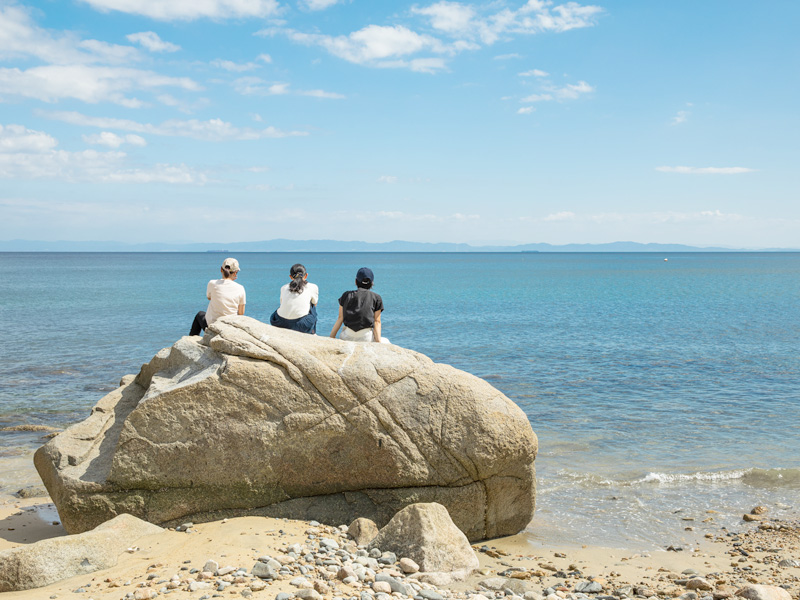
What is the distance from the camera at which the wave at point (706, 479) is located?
39.3 feet

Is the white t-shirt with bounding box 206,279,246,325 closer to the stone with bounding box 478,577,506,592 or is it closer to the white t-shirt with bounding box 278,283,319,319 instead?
the white t-shirt with bounding box 278,283,319,319

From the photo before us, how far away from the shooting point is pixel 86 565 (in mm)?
6836

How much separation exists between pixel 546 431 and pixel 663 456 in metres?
2.65

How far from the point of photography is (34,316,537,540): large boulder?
8.16 metres

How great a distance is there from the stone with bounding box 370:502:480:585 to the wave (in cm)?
472

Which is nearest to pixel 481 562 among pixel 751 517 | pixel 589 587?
pixel 589 587

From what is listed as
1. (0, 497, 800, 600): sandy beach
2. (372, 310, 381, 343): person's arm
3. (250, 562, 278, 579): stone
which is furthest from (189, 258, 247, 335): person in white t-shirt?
(250, 562, 278, 579): stone

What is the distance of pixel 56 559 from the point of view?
671cm

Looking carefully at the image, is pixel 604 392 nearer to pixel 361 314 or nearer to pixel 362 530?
pixel 361 314

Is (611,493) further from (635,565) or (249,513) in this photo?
(249,513)

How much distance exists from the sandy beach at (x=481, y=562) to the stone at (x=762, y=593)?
0.88ft

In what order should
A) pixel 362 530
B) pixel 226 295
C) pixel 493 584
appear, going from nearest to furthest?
1. pixel 493 584
2. pixel 362 530
3. pixel 226 295

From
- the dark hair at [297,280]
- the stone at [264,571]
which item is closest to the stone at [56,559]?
the stone at [264,571]

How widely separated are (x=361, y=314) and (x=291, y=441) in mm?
2690
